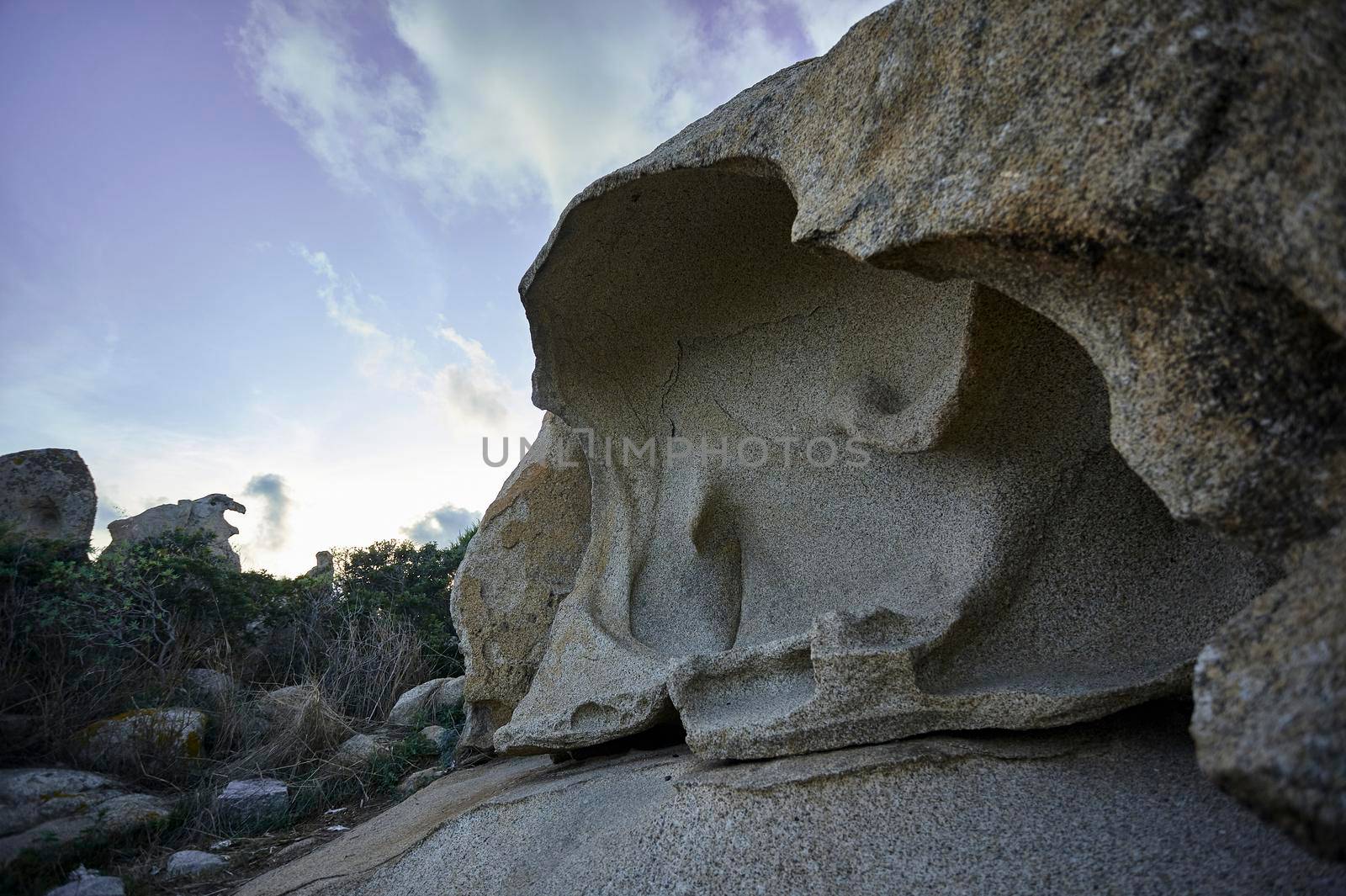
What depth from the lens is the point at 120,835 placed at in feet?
10.3

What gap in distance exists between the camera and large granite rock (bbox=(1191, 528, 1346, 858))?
875 millimetres

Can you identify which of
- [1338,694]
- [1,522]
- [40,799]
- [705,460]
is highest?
[1,522]

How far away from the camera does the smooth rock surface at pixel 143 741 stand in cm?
374

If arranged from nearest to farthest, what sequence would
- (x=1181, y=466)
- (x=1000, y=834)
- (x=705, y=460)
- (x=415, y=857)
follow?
(x=1181, y=466) < (x=1000, y=834) < (x=415, y=857) < (x=705, y=460)

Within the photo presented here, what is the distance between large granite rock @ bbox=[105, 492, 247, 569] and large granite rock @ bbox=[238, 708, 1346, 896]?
749 cm

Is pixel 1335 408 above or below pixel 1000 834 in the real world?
above

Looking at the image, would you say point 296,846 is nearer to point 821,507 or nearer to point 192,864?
point 192,864

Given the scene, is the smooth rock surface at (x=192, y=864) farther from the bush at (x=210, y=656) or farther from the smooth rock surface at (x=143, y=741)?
the smooth rock surface at (x=143, y=741)

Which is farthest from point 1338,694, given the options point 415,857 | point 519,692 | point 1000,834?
point 519,692

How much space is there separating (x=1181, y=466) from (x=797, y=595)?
4.86 feet

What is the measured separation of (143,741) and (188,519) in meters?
5.46

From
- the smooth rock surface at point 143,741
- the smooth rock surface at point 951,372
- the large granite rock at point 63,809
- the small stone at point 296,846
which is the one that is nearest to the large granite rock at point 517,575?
the smooth rock surface at point 951,372


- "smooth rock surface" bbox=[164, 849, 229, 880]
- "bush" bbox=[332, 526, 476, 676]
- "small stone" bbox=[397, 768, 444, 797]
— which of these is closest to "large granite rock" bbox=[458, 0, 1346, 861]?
"small stone" bbox=[397, 768, 444, 797]

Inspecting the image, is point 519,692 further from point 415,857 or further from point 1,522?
point 1,522
